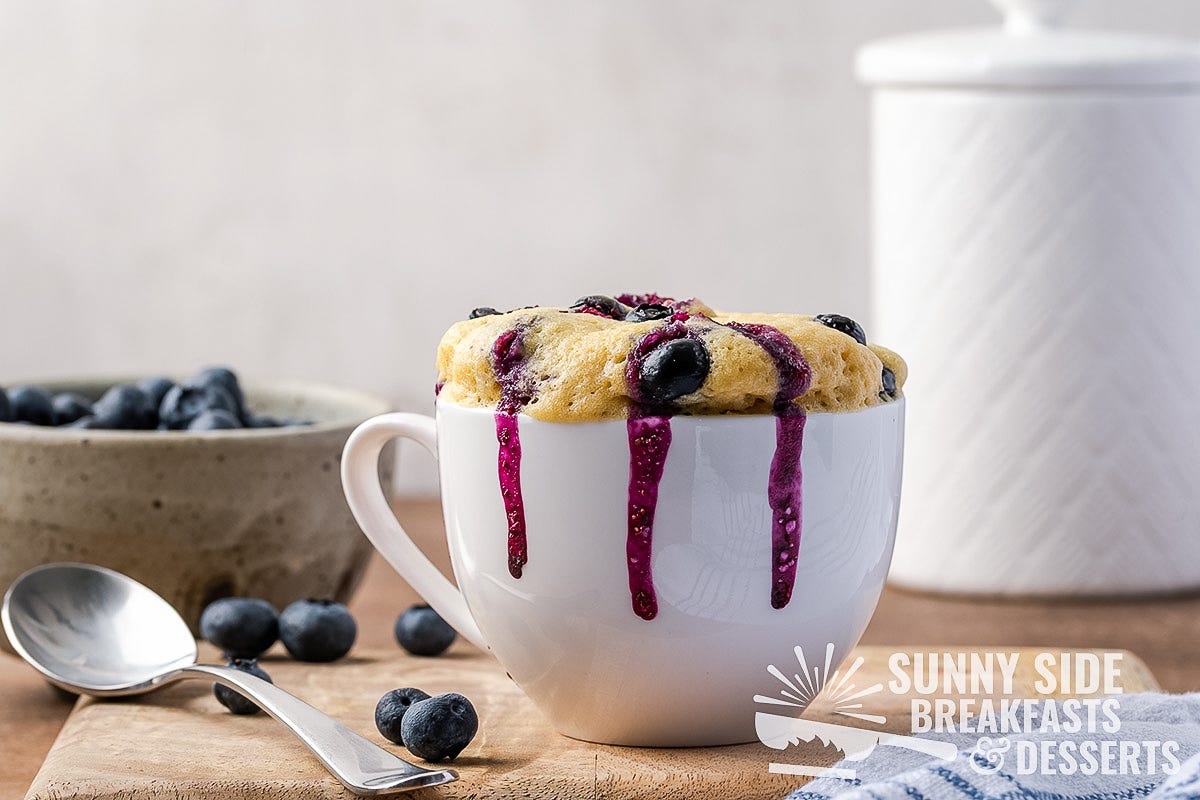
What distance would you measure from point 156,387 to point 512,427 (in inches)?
18.9

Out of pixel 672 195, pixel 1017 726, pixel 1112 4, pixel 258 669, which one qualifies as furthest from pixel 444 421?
pixel 1112 4

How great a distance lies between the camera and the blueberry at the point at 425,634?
842mm

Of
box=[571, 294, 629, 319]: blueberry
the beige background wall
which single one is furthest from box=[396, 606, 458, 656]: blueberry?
the beige background wall

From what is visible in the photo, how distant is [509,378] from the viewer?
0.62 m

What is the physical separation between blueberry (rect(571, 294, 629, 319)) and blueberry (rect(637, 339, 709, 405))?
8 cm

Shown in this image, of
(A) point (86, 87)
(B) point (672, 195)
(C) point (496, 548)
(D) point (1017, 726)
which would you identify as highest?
(A) point (86, 87)

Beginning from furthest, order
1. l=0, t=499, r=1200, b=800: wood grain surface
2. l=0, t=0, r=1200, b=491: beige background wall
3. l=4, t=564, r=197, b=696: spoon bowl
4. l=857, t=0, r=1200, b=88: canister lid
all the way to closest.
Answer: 1. l=0, t=0, r=1200, b=491: beige background wall
2. l=857, t=0, r=1200, b=88: canister lid
3. l=0, t=499, r=1200, b=800: wood grain surface
4. l=4, t=564, r=197, b=696: spoon bowl

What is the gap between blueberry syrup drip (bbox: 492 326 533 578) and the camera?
2.02 feet

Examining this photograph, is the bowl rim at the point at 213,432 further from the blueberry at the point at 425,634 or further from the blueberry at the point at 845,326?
the blueberry at the point at 845,326

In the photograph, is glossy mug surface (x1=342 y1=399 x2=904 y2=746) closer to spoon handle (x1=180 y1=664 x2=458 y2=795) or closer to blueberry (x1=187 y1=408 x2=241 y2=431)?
spoon handle (x1=180 y1=664 x2=458 y2=795)

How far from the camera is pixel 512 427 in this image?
0.61 m

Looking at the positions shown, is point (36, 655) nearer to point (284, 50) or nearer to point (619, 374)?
point (619, 374)

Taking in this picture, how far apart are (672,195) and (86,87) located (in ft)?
2.43

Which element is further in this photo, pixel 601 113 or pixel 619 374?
pixel 601 113
